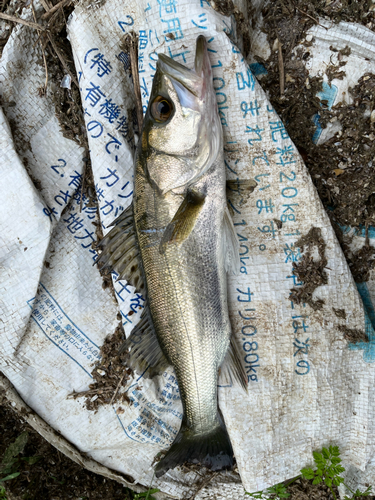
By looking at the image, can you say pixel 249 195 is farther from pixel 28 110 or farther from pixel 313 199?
pixel 28 110

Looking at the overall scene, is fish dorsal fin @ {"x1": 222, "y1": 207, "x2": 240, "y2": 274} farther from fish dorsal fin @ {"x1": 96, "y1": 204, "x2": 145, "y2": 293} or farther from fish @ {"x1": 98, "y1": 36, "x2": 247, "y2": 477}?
fish dorsal fin @ {"x1": 96, "y1": 204, "x2": 145, "y2": 293}

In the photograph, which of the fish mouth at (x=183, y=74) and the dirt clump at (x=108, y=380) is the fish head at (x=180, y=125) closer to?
the fish mouth at (x=183, y=74)

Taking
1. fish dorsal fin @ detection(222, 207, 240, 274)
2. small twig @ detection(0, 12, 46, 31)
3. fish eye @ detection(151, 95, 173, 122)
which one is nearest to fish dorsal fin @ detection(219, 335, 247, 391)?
fish dorsal fin @ detection(222, 207, 240, 274)

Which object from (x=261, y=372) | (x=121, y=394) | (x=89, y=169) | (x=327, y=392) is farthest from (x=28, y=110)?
(x=327, y=392)

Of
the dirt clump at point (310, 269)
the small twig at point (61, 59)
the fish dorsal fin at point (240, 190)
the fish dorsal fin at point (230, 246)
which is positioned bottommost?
the dirt clump at point (310, 269)

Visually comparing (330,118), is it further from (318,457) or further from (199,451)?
(199,451)

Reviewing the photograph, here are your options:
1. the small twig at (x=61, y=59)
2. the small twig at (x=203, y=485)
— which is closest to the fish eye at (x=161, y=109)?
the small twig at (x=61, y=59)
